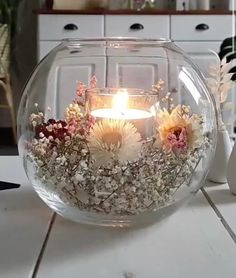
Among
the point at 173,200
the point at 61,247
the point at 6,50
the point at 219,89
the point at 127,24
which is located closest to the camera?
the point at 61,247

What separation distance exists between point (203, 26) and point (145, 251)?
255 centimetres

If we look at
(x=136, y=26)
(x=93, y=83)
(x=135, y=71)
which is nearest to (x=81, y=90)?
(x=93, y=83)

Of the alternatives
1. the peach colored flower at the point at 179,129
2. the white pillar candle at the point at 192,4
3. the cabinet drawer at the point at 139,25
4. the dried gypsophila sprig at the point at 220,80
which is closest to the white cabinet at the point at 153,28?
the cabinet drawer at the point at 139,25

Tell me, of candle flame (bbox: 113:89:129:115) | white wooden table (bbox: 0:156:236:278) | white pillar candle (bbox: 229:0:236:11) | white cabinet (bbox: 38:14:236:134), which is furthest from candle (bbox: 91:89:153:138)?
white pillar candle (bbox: 229:0:236:11)

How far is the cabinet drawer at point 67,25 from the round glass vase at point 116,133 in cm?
223

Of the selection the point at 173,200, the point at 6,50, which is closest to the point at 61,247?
the point at 173,200

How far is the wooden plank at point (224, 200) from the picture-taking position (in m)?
0.98

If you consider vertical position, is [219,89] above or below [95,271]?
above

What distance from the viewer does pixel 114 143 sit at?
2.89ft

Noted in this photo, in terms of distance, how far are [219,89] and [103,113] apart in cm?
30

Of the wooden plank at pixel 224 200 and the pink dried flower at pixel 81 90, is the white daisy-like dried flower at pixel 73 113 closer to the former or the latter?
the pink dried flower at pixel 81 90

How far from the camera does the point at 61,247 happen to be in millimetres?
837

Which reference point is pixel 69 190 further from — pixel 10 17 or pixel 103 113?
pixel 10 17

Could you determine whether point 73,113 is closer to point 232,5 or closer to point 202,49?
point 202,49
